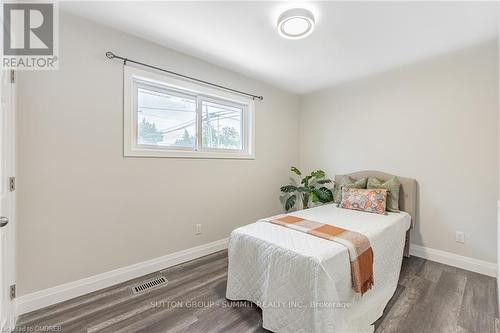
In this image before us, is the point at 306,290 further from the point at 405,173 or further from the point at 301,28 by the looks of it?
the point at 405,173

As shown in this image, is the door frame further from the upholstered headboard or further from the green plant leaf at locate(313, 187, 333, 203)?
the upholstered headboard

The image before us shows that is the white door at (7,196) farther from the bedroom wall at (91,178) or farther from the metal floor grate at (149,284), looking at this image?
the metal floor grate at (149,284)

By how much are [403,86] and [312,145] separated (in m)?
1.52

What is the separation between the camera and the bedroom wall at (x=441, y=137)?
2354 millimetres

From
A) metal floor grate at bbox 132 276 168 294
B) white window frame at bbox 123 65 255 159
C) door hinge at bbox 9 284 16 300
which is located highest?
white window frame at bbox 123 65 255 159

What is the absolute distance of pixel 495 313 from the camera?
174 cm

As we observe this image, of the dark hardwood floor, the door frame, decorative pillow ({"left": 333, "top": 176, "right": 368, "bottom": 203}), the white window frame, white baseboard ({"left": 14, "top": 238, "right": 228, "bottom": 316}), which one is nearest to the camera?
the door frame

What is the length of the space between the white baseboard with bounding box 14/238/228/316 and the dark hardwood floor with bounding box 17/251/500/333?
0.18 ft

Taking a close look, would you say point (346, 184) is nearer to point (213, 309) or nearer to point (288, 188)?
point (288, 188)

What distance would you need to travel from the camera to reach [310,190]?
3.50 meters

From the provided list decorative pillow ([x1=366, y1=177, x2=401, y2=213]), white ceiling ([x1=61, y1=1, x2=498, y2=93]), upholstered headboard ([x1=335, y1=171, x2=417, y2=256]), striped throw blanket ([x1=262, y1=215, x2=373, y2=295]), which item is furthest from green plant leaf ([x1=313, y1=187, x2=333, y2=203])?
white ceiling ([x1=61, y1=1, x2=498, y2=93])

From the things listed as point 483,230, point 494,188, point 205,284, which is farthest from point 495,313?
point 205,284

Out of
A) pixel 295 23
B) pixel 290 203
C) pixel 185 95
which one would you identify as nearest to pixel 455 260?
pixel 290 203

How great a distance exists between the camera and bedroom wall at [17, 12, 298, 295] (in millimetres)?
1774
